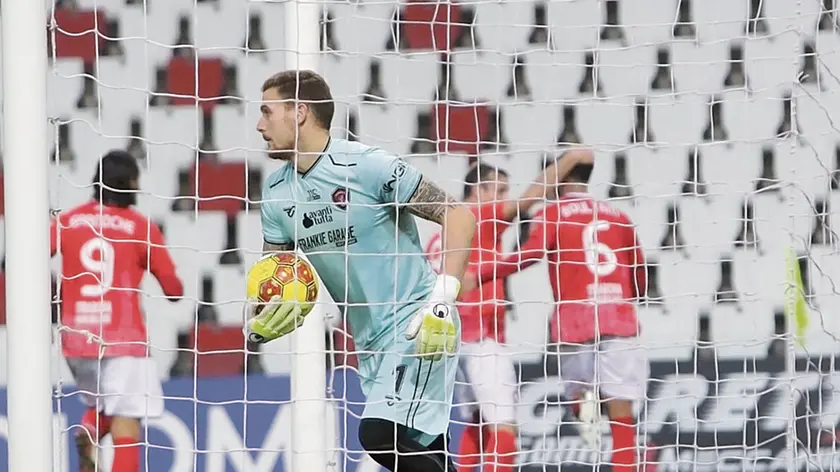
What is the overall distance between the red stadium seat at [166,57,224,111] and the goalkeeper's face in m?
1.47

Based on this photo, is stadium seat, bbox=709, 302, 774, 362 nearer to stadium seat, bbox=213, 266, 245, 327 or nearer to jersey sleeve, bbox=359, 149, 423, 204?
stadium seat, bbox=213, 266, 245, 327

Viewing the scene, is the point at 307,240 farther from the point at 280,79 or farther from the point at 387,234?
the point at 280,79

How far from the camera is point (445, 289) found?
2463mm

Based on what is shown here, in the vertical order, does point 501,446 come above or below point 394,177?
below

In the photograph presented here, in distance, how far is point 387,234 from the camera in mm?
2646

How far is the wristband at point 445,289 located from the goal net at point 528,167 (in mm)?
1327

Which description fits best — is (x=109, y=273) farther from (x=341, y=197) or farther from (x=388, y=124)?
(x=341, y=197)

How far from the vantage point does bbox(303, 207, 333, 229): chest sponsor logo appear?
2.61m

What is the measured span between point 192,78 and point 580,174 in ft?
4.38

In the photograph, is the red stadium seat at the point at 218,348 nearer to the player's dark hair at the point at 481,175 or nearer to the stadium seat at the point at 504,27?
the player's dark hair at the point at 481,175

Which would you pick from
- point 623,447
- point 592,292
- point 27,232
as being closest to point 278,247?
point 27,232

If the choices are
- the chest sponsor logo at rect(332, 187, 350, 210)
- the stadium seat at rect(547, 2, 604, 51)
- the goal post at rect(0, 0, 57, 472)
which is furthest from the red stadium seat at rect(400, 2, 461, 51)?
the goal post at rect(0, 0, 57, 472)

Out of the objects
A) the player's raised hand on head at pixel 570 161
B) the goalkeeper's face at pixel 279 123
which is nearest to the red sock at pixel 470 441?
the player's raised hand on head at pixel 570 161

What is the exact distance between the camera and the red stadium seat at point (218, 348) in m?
3.88
